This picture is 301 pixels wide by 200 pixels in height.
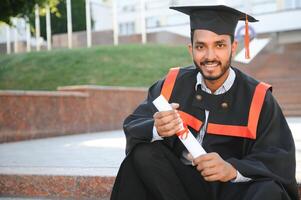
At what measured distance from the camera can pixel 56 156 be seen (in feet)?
17.5

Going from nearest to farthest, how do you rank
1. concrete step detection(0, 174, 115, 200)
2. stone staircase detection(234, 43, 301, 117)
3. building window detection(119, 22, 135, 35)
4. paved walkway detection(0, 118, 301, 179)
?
concrete step detection(0, 174, 115, 200)
paved walkway detection(0, 118, 301, 179)
stone staircase detection(234, 43, 301, 117)
building window detection(119, 22, 135, 35)

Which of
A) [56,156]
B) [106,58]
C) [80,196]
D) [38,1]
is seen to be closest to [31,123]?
[56,156]

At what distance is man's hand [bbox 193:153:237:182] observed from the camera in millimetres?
2336

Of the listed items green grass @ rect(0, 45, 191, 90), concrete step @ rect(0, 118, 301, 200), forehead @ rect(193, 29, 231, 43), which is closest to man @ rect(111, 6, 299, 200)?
forehead @ rect(193, 29, 231, 43)

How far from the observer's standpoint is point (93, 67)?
626 inches

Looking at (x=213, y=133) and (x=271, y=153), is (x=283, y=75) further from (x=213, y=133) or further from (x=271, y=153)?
(x=271, y=153)

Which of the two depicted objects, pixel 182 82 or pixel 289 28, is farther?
pixel 289 28

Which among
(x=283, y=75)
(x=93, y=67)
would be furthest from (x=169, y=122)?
(x=283, y=75)

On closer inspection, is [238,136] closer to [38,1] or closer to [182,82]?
[182,82]

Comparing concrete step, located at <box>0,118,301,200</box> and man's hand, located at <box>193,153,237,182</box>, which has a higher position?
man's hand, located at <box>193,153,237,182</box>

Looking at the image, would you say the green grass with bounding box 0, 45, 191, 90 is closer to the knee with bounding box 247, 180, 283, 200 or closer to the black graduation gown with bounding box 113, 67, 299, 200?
the black graduation gown with bounding box 113, 67, 299, 200

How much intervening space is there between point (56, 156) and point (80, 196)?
1576 mm

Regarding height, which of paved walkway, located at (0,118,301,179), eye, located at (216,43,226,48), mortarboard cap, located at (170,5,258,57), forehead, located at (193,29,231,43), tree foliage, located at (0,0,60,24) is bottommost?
paved walkway, located at (0,118,301,179)

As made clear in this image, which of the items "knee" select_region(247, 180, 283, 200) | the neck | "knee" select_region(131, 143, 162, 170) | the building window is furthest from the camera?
the building window
